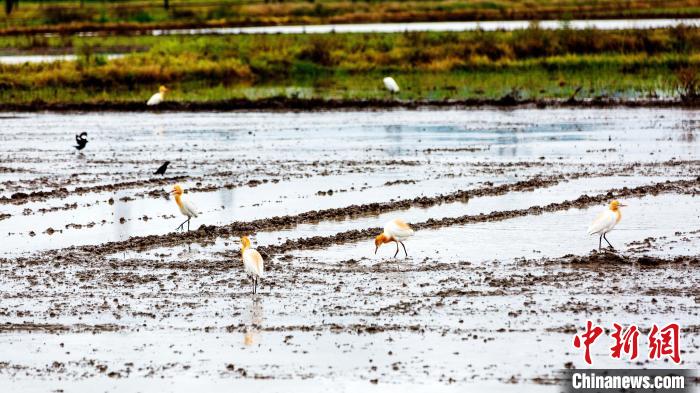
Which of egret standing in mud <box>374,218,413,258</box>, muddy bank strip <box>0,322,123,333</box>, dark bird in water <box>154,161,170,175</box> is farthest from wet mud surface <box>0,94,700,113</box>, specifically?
muddy bank strip <box>0,322,123,333</box>

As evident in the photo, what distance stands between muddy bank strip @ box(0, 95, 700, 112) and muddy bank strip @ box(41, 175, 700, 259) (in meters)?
13.9

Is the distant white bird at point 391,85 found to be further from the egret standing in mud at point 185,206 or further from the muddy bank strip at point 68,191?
the egret standing in mud at point 185,206

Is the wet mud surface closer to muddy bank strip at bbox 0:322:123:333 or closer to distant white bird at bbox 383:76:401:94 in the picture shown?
distant white bird at bbox 383:76:401:94

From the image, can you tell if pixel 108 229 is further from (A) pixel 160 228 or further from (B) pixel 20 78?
(B) pixel 20 78

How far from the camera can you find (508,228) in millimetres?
15828

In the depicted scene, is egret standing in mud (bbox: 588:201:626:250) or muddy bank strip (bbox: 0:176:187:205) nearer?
egret standing in mud (bbox: 588:201:626:250)

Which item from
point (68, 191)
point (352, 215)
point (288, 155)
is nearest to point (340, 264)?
point (352, 215)

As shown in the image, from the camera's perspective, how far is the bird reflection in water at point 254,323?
Result: 10.6 meters

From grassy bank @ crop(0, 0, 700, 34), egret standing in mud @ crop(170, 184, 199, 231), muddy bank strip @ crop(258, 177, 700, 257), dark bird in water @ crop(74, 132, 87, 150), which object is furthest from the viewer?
grassy bank @ crop(0, 0, 700, 34)

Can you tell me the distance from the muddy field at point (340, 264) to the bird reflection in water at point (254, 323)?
0.03 meters

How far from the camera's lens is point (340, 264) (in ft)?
44.7

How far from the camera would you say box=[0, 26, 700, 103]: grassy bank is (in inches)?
1519

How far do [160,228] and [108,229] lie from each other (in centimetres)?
67

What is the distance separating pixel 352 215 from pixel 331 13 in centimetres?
6451
